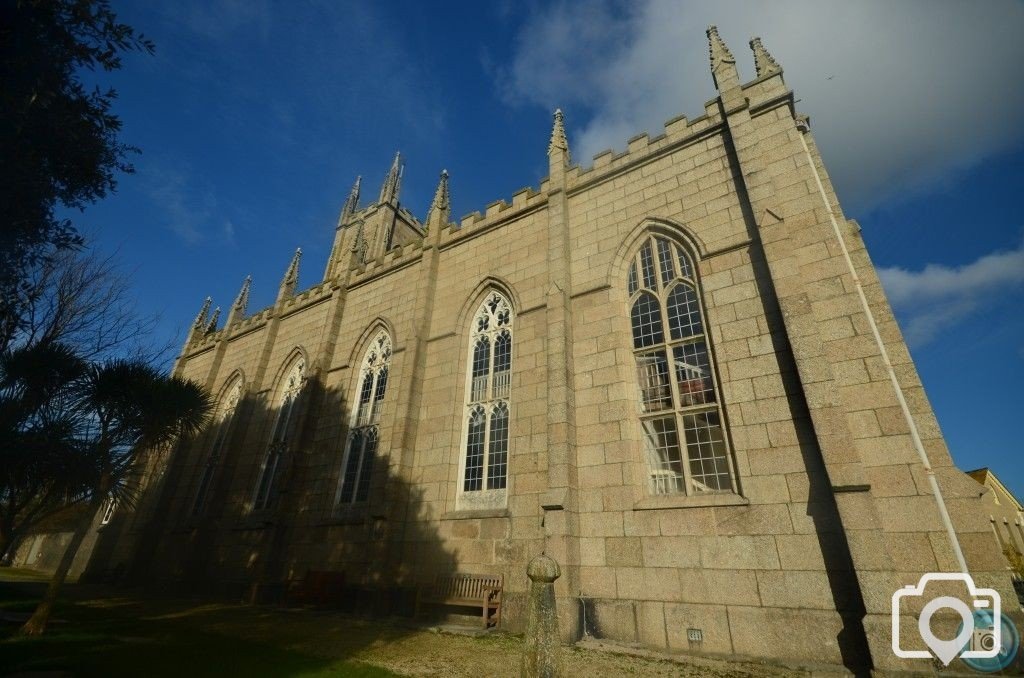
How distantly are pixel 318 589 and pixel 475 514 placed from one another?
201 inches

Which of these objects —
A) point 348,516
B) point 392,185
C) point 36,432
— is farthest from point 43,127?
point 392,185

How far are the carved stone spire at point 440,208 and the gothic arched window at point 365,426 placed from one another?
14.2 ft

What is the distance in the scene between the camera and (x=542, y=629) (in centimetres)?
414

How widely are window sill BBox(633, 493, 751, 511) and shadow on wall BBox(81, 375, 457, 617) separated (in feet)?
15.8

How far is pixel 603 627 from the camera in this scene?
8484mm

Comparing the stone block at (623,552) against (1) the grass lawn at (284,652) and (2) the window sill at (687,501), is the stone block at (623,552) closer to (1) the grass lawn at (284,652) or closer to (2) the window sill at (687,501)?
(2) the window sill at (687,501)

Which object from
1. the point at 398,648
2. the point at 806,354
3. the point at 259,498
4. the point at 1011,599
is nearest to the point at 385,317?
the point at 259,498

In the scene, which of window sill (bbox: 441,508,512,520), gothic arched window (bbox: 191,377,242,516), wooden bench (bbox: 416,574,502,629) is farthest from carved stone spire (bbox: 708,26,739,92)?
gothic arched window (bbox: 191,377,242,516)

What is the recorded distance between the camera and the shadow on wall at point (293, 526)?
11648mm

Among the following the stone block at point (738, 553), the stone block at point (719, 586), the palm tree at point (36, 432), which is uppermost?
the palm tree at point (36, 432)

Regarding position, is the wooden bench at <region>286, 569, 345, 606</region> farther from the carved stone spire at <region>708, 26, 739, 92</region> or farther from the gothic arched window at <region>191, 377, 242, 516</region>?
the carved stone spire at <region>708, 26, 739, 92</region>

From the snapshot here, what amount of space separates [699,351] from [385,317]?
10738mm

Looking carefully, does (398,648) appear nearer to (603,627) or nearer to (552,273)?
(603,627)

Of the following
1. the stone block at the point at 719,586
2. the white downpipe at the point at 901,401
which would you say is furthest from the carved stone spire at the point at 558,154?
the stone block at the point at 719,586
